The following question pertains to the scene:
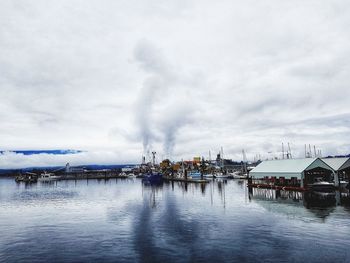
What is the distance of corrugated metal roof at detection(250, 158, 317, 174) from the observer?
7988 cm

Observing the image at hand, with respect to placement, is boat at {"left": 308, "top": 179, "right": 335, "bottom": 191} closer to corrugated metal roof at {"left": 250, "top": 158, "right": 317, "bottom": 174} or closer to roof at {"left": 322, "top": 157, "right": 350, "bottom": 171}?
roof at {"left": 322, "top": 157, "right": 350, "bottom": 171}

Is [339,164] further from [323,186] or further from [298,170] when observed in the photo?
[298,170]

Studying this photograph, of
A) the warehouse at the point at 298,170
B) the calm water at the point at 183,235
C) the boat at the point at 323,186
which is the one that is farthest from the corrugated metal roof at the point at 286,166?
the calm water at the point at 183,235

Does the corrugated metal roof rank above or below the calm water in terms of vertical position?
above

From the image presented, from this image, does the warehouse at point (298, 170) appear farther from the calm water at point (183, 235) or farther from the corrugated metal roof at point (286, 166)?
the calm water at point (183, 235)

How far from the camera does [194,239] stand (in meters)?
33.2

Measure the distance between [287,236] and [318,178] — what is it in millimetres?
65533

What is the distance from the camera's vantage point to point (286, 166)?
87062mm

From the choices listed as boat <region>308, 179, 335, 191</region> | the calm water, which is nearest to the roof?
boat <region>308, 179, 335, 191</region>

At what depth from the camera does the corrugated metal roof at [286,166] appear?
7988cm

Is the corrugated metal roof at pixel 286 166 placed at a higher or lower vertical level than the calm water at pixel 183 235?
higher

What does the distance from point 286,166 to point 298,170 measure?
7636 mm

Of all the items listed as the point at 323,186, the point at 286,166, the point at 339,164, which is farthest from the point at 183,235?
the point at 339,164

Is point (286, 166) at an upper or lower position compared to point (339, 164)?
lower
